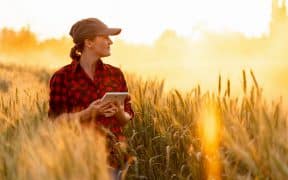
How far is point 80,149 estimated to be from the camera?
204 centimetres

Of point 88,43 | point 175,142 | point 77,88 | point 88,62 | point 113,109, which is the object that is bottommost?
point 175,142

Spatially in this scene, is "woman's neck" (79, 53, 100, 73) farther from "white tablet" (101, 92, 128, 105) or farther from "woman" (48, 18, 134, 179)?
"white tablet" (101, 92, 128, 105)

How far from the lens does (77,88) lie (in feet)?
12.1

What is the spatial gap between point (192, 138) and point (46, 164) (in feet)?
4.93

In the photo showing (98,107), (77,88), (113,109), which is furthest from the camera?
(77,88)

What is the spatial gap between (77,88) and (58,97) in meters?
0.12

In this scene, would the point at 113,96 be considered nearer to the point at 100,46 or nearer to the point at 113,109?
the point at 113,109

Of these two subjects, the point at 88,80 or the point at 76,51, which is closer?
the point at 88,80

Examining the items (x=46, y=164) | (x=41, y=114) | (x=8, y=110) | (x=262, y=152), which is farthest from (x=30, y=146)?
(x=8, y=110)

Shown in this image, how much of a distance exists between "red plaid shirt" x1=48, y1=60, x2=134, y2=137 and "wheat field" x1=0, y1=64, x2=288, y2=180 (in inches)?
11.6

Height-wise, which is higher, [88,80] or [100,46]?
[100,46]

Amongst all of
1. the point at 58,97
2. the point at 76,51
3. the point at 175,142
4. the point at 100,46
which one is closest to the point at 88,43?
the point at 100,46

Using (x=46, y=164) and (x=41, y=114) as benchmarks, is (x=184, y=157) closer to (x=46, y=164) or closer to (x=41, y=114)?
(x=41, y=114)

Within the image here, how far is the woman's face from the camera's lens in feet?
12.1
